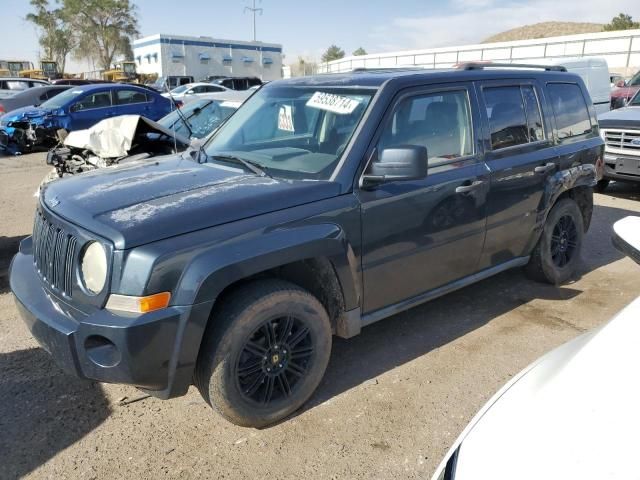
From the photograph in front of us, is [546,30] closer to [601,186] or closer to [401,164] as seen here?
[601,186]

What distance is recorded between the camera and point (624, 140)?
26.5 ft

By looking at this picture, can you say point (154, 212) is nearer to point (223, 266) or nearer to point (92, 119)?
point (223, 266)

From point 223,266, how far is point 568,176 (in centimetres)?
338

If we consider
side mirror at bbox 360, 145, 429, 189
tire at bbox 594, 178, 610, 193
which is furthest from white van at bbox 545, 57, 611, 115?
side mirror at bbox 360, 145, 429, 189

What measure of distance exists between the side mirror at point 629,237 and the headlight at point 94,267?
2.19 m

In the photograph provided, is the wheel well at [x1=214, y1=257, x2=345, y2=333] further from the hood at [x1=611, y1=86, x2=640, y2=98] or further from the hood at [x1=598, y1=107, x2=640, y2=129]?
the hood at [x1=611, y1=86, x2=640, y2=98]

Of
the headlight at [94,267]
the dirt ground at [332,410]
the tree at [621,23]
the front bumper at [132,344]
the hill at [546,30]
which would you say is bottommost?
the dirt ground at [332,410]

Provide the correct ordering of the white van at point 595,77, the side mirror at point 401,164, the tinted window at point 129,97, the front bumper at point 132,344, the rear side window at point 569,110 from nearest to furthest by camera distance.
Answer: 1. the front bumper at point 132,344
2. the side mirror at point 401,164
3. the rear side window at point 569,110
4. the white van at point 595,77
5. the tinted window at point 129,97

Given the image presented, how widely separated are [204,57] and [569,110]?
52022 millimetres

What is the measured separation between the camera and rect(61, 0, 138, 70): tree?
62.6m

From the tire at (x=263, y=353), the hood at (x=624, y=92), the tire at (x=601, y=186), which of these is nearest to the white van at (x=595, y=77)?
the hood at (x=624, y=92)

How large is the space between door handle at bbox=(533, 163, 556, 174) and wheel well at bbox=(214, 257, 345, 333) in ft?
7.18

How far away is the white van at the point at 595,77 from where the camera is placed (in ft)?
41.3

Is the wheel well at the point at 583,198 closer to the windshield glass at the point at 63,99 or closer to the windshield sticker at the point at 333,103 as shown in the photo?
the windshield sticker at the point at 333,103
